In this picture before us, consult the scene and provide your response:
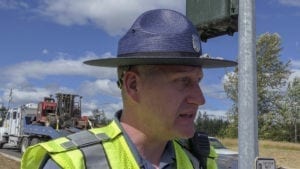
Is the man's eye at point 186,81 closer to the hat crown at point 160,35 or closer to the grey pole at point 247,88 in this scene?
the hat crown at point 160,35

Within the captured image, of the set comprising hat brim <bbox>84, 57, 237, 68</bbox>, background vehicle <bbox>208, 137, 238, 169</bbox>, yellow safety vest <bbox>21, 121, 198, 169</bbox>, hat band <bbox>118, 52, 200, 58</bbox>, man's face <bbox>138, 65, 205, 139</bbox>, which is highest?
hat band <bbox>118, 52, 200, 58</bbox>

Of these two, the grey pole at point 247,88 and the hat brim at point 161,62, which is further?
the grey pole at point 247,88

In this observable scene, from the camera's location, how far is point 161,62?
2.02 metres

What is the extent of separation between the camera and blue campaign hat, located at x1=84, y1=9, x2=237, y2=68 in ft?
6.53

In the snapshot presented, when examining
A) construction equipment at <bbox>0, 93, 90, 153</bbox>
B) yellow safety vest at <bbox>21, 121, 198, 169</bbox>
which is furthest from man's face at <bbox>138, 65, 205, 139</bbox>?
construction equipment at <bbox>0, 93, 90, 153</bbox>

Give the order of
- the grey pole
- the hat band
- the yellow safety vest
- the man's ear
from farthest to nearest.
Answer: the grey pole, the man's ear, the hat band, the yellow safety vest

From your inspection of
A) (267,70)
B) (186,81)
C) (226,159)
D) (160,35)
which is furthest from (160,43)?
(267,70)

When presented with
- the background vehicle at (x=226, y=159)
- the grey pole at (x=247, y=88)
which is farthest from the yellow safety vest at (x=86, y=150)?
the background vehicle at (x=226, y=159)

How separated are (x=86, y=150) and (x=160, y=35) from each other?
18.7 inches

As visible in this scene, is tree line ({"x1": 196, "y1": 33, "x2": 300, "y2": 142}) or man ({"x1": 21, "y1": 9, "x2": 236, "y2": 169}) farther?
tree line ({"x1": 196, "y1": 33, "x2": 300, "y2": 142})

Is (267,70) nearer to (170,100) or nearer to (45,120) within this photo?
(45,120)

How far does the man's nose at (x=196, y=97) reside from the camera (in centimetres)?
A: 203

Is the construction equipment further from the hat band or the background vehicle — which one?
the hat band

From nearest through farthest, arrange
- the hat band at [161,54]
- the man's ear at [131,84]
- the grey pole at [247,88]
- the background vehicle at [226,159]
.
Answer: the hat band at [161,54]
the man's ear at [131,84]
the grey pole at [247,88]
the background vehicle at [226,159]
